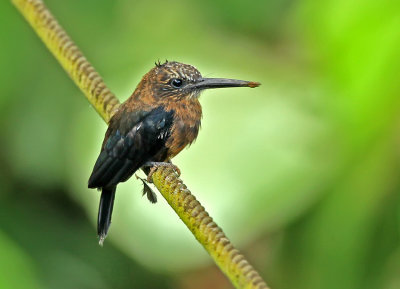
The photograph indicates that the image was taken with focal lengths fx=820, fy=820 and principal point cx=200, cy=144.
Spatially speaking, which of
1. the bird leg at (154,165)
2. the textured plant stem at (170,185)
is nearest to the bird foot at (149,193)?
the bird leg at (154,165)

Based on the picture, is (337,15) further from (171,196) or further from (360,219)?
(171,196)

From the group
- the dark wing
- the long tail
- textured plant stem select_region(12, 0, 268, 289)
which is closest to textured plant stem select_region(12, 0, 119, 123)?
textured plant stem select_region(12, 0, 268, 289)

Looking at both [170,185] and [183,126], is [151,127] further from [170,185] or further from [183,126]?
[170,185]

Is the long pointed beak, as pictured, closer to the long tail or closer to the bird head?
the bird head

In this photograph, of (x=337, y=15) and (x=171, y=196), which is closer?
(x=171, y=196)

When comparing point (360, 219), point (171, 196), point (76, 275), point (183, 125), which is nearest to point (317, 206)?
point (360, 219)

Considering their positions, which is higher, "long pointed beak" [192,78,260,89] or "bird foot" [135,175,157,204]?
"long pointed beak" [192,78,260,89]

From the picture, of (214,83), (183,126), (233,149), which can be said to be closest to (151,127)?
(183,126)
